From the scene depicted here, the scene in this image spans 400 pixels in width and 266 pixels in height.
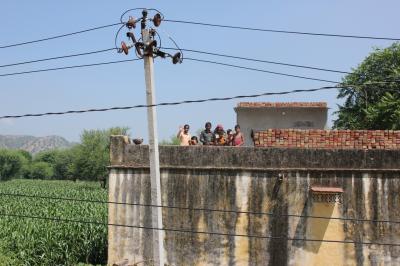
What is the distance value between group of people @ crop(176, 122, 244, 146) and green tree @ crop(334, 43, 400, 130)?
1595cm

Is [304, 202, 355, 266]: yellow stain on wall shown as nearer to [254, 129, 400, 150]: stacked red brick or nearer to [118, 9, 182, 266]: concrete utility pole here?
[254, 129, 400, 150]: stacked red brick

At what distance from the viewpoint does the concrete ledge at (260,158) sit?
39.8 ft

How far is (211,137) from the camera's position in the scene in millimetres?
14766

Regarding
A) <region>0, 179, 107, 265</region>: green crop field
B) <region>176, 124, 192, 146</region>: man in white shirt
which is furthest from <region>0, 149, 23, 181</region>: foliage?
<region>176, 124, 192, 146</region>: man in white shirt

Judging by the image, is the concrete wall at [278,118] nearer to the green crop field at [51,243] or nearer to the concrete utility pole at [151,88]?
the green crop field at [51,243]

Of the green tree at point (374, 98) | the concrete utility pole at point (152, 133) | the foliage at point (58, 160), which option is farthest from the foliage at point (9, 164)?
the concrete utility pole at point (152, 133)

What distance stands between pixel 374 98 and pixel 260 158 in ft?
72.4

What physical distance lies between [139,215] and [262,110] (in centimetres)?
1215

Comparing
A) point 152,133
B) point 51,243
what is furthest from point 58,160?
point 152,133

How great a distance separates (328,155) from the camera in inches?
483

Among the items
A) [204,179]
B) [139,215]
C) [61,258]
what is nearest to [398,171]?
[204,179]

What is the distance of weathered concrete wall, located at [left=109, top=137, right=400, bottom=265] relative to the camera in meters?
12.0

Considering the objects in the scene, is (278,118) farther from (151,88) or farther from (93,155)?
(93,155)

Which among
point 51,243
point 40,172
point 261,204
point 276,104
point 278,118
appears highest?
point 276,104
